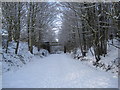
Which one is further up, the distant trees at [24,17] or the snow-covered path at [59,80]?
the distant trees at [24,17]

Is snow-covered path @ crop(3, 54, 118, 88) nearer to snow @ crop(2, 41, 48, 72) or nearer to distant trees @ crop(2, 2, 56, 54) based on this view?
snow @ crop(2, 41, 48, 72)

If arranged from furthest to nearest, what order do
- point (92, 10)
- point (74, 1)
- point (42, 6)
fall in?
1. point (42, 6)
2. point (74, 1)
3. point (92, 10)

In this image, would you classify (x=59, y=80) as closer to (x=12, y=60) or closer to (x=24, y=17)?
(x=12, y=60)

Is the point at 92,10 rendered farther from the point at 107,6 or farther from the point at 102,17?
the point at 107,6

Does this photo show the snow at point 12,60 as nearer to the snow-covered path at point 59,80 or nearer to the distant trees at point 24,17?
the distant trees at point 24,17

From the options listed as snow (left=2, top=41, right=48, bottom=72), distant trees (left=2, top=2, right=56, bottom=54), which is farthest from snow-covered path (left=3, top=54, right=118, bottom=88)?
distant trees (left=2, top=2, right=56, bottom=54)

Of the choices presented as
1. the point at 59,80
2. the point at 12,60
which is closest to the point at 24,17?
the point at 12,60

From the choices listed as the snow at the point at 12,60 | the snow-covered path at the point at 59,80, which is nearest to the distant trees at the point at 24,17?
the snow at the point at 12,60

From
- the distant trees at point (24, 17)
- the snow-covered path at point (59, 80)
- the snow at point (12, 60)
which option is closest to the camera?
the snow-covered path at point (59, 80)

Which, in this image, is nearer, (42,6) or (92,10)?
(92,10)

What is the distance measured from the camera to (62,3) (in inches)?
725

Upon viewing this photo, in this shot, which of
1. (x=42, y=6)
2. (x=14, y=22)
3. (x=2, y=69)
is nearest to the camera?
(x=2, y=69)

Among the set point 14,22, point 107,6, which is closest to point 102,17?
point 107,6

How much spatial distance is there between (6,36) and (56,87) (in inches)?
419
